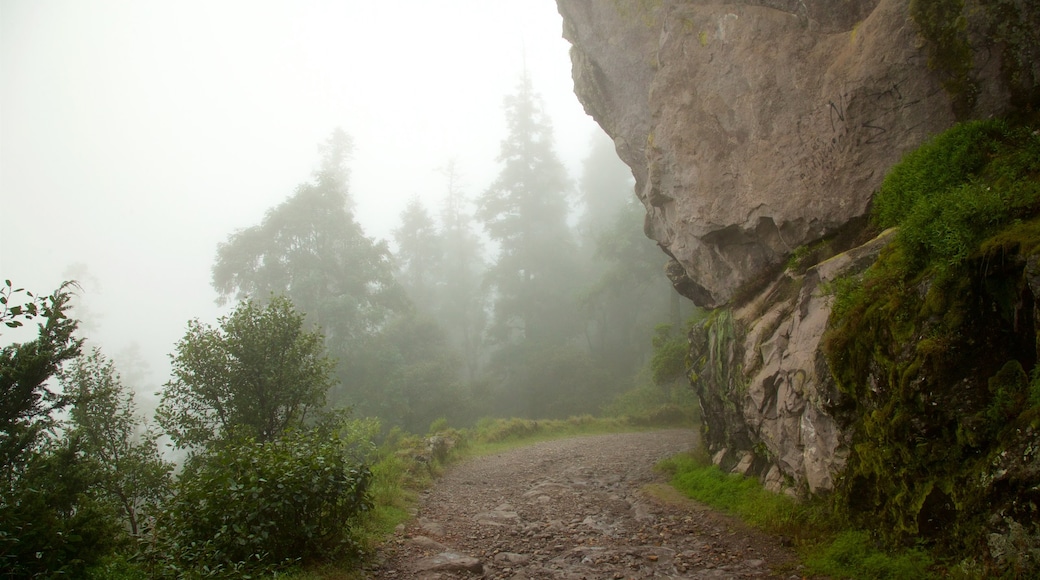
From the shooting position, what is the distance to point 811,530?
6465 mm

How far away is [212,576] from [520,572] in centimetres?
330

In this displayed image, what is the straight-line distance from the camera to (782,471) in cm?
804

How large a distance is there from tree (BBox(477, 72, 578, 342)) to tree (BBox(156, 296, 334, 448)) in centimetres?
2930

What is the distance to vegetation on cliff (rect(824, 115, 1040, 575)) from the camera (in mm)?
4465

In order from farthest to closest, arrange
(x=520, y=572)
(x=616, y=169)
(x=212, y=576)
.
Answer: (x=616, y=169) < (x=520, y=572) < (x=212, y=576)

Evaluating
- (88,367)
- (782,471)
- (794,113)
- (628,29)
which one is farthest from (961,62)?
(88,367)

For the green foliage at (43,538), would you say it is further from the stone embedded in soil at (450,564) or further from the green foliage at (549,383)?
the green foliage at (549,383)

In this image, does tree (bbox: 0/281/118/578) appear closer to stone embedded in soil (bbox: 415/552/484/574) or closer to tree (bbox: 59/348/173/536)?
tree (bbox: 59/348/173/536)

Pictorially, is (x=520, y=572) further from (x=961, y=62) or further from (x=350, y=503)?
(x=961, y=62)

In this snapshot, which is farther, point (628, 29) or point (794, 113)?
point (628, 29)

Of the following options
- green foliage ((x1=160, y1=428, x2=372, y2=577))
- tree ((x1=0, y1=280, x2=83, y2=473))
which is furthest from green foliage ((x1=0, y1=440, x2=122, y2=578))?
tree ((x1=0, y1=280, x2=83, y2=473))

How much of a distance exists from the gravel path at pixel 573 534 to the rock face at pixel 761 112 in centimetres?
526

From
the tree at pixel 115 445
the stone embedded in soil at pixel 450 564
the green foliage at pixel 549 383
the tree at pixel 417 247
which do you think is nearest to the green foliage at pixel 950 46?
the stone embedded in soil at pixel 450 564

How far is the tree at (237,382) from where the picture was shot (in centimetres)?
1098
